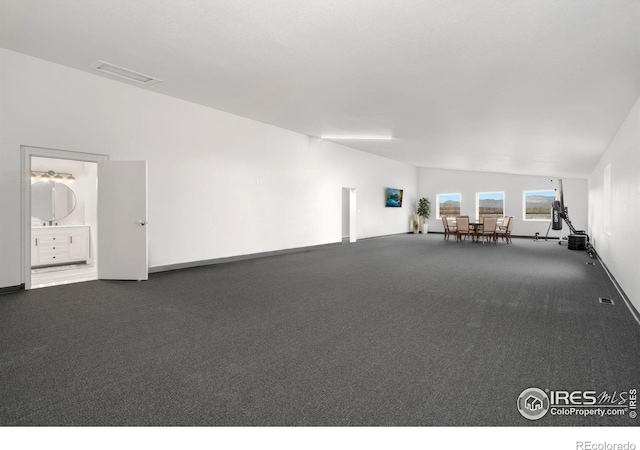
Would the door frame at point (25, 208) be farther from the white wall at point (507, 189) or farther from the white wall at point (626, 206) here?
the white wall at point (507, 189)

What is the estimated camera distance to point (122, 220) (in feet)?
19.7

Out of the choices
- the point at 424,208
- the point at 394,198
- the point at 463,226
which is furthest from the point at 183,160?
the point at 424,208

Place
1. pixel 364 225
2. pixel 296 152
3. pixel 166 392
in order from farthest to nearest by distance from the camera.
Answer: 1. pixel 364 225
2. pixel 296 152
3. pixel 166 392

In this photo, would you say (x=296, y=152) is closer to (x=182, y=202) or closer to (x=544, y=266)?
(x=182, y=202)

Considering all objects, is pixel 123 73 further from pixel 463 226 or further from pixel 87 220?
pixel 463 226

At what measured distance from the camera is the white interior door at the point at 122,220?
5945 mm

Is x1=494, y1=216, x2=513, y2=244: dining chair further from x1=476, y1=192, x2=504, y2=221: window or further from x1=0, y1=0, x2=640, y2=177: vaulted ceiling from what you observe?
x1=0, y1=0, x2=640, y2=177: vaulted ceiling

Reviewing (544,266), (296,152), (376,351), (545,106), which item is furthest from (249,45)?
(544,266)

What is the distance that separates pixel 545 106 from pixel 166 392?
597 cm

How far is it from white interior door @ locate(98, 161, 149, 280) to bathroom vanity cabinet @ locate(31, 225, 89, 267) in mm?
2286

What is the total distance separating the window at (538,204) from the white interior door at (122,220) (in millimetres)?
14762

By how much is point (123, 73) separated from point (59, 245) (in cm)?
422

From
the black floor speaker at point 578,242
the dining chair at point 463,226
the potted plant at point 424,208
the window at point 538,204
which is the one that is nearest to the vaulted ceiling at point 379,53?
the black floor speaker at point 578,242
